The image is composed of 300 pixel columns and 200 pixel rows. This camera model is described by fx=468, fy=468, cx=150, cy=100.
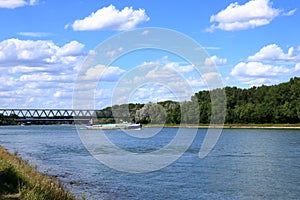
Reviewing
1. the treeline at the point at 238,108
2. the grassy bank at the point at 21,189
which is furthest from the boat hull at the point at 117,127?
the grassy bank at the point at 21,189

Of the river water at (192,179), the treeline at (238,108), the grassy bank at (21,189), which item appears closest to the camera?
the grassy bank at (21,189)

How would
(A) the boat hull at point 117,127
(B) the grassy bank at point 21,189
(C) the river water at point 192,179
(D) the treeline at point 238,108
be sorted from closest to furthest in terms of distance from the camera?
(B) the grassy bank at point 21,189
(C) the river water at point 192,179
(D) the treeline at point 238,108
(A) the boat hull at point 117,127

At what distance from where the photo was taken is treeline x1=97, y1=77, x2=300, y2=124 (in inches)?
5448

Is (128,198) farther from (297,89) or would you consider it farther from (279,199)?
(297,89)

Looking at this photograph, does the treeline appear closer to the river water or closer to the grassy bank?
the river water

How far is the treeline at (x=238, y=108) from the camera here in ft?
454

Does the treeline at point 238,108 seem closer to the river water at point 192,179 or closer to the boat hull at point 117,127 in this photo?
the boat hull at point 117,127

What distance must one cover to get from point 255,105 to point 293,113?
21.9 metres

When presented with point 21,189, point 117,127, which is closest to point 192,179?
point 21,189

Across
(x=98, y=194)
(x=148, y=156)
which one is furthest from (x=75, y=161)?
(x=98, y=194)

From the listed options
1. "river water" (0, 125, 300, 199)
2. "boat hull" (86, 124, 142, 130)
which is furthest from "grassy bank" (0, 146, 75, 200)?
"boat hull" (86, 124, 142, 130)

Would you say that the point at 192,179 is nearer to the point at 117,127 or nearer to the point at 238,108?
the point at 238,108

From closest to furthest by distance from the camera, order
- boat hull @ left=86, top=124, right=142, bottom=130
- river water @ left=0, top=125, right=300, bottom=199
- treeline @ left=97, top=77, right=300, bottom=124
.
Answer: river water @ left=0, top=125, right=300, bottom=199
treeline @ left=97, top=77, right=300, bottom=124
boat hull @ left=86, top=124, right=142, bottom=130

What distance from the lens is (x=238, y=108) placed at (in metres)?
155
